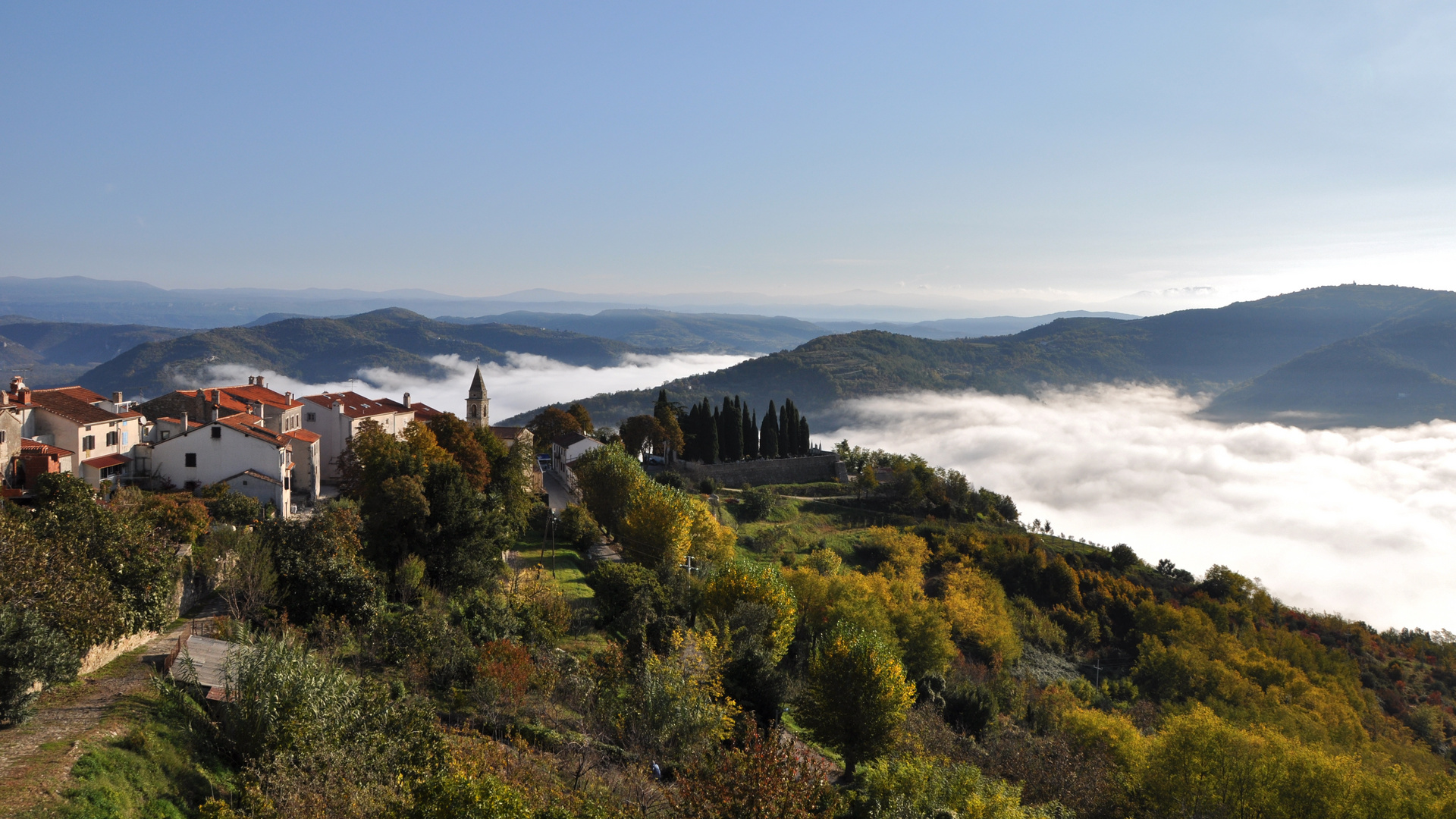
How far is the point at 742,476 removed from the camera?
78.6 meters

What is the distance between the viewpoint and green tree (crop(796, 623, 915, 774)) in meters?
27.5

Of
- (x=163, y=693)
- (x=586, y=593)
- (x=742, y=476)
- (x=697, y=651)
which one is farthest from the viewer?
(x=742, y=476)

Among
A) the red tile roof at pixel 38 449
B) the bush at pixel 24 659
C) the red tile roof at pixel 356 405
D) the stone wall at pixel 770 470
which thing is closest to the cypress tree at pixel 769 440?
the stone wall at pixel 770 470

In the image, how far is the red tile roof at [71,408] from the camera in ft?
127

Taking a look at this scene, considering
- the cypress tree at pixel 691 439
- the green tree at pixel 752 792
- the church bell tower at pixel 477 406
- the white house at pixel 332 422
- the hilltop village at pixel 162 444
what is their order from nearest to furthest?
the green tree at pixel 752 792, the hilltop village at pixel 162 444, the white house at pixel 332 422, the church bell tower at pixel 477 406, the cypress tree at pixel 691 439

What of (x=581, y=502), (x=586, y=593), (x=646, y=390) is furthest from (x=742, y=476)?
(x=646, y=390)

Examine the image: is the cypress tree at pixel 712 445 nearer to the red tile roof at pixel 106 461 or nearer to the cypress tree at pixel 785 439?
the cypress tree at pixel 785 439

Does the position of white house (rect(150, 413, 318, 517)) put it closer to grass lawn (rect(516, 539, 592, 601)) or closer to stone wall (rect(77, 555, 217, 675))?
grass lawn (rect(516, 539, 592, 601))

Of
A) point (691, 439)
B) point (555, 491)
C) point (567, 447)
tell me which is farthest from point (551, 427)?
point (691, 439)

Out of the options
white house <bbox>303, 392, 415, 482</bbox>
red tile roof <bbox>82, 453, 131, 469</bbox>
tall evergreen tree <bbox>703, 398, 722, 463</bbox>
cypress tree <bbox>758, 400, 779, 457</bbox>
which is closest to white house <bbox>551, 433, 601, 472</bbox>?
tall evergreen tree <bbox>703, 398, 722, 463</bbox>

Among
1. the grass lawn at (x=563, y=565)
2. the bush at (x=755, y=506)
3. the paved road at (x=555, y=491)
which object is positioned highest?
the grass lawn at (x=563, y=565)

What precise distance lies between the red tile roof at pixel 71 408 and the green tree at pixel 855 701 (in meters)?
37.9

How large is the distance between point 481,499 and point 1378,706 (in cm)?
6816

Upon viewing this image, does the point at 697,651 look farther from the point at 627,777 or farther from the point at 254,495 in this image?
the point at 254,495
